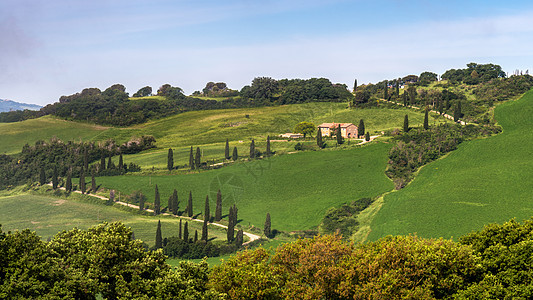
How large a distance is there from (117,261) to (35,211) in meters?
84.9

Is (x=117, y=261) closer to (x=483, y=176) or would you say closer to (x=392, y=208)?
(x=392, y=208)

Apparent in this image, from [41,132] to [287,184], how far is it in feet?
345

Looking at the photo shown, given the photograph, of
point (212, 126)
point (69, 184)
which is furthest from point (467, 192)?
point (212, 126)

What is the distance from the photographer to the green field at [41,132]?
163125 millimetres

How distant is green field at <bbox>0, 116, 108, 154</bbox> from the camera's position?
535 ft

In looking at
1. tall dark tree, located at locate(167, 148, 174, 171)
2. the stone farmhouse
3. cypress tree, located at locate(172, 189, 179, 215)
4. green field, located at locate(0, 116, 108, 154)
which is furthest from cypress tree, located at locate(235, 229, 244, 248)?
green field, located at locate(0, 116, 108, 154)

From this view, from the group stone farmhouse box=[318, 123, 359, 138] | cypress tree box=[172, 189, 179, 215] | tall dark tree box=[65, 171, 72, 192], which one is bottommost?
cypress tree box=[172, 189, 179, 215]

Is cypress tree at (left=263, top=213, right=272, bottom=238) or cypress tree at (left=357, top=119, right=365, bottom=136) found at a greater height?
cypress tree at (left=357, top=119, right=365, bottom=136)

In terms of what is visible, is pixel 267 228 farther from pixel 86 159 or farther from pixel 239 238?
pixel 86 159

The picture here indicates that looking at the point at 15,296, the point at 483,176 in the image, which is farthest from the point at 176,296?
the point at 483,176

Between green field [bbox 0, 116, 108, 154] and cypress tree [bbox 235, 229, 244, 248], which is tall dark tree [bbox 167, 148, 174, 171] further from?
green field [bbox 0, 116, 108, 154]

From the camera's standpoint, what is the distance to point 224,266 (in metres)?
39.2

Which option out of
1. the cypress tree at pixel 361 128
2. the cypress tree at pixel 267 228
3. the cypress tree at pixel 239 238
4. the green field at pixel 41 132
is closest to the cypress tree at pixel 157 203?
the cypress tree at pixel 239 238

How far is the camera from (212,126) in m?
169
